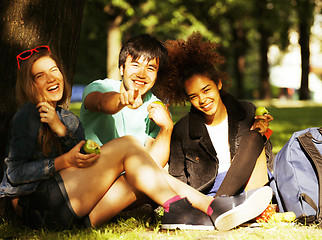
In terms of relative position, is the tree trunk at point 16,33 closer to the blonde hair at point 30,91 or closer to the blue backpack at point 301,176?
the blonde hair at point 30,91

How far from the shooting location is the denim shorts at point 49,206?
3.05 m

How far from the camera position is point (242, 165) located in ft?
11.9

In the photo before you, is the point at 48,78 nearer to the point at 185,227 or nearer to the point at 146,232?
the point at 146,232

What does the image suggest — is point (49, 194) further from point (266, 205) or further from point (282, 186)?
point (282, 186)

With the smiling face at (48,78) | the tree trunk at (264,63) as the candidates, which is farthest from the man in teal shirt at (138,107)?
the tree trunk at (264,63)

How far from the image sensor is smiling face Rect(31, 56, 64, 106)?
3.23m

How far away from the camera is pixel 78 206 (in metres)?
3.11

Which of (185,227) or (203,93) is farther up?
(203,93)

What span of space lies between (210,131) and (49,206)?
5.01 feet

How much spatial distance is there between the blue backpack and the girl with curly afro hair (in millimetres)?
168

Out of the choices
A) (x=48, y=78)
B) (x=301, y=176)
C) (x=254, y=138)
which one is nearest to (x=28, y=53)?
(x=48, y=78)

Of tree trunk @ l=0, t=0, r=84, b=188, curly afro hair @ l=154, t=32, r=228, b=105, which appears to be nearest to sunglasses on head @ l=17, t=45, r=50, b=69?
tree trunk @ l=0, t=0, r=84, b=188

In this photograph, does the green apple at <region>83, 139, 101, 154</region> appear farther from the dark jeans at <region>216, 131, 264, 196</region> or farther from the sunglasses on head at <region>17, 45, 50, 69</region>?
the dark jeans at <region>216, 131, 264, 196</region>

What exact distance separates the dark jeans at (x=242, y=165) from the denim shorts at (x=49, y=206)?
3.70 ft
